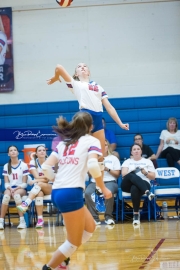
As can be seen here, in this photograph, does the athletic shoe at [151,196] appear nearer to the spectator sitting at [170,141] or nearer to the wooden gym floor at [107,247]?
the wooden gym floor at [107,247]

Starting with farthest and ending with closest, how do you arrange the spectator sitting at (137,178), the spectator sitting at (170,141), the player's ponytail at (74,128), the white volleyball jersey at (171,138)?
the white volleyball jersey at (171,138) → the spectator sitting at (170,141) → the spectator sitting at (137,178) → the player's ponytail at (74,128)

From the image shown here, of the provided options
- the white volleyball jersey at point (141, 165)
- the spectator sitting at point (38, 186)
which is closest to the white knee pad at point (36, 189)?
the spectator sitting at point (38, 186)

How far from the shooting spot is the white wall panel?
1268cm

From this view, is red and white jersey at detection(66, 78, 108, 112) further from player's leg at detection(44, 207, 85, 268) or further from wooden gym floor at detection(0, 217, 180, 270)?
player's leg at detection(44, 207, 85, 268)

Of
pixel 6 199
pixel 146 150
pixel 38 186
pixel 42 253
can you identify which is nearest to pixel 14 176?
pixel 6 199

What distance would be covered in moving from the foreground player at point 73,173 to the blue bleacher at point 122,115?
7515 mm

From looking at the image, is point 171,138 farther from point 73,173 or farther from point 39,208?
point 73,173

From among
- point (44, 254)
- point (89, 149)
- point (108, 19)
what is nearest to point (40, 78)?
point (108, 19)

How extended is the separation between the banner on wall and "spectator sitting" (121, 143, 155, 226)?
4.34m

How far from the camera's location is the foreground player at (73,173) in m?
4.45

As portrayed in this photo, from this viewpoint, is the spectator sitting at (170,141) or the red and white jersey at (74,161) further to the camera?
the spectator sitting at (170,141)

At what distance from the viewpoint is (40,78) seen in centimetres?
1284

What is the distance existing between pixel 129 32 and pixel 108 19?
60 centimetres

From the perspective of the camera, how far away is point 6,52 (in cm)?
1285
